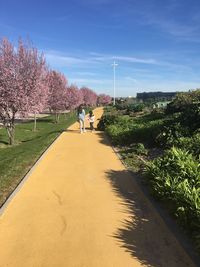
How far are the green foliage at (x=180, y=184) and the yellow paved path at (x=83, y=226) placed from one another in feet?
1.18

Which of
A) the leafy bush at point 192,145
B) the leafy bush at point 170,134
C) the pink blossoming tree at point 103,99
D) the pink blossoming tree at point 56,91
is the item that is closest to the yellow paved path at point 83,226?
the leafy bush at point 192,145

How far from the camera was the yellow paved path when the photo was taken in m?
5.23

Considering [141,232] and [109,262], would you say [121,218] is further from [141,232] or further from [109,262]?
[109,262]

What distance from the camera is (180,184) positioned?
23.0 feet

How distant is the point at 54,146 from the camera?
52.0 ft

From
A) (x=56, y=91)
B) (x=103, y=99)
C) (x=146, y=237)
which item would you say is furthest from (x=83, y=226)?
(x=103, y=99)

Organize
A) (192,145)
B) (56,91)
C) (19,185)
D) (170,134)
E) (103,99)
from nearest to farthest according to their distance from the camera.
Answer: (19,185) < (192,145) < (170,134) < (56,91) < (103,99)

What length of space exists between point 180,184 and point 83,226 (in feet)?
6.25

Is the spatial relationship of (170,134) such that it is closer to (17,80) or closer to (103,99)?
(17,80)

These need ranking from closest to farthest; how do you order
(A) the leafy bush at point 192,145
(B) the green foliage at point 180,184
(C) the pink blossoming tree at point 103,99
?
(B) the green foliage at point 180,184 → (A) the leafy bush at point 192,145 → (C) the pink blossoming tree at point 103,99

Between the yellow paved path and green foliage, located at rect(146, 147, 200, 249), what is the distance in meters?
0.36

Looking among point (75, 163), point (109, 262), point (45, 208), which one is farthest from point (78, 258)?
point (75, 163)

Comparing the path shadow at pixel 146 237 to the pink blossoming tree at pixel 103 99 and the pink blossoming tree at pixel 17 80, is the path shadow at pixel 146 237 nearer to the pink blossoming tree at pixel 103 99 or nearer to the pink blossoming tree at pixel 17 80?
the pink blossoming tree at pixel 17 80

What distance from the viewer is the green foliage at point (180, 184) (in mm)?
6094
